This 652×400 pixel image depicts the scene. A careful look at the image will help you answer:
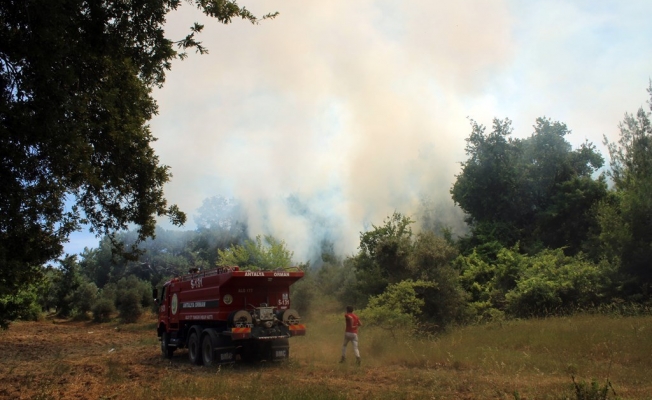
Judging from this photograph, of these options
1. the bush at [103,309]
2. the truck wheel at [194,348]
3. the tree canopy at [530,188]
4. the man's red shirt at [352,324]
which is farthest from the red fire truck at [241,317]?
the bush at [103,309]

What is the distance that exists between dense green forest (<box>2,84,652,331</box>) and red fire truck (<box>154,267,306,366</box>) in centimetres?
306

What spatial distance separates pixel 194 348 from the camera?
15516mm

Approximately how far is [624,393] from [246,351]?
1007 centimetres

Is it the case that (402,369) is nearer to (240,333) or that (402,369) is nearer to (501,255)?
(240,333)

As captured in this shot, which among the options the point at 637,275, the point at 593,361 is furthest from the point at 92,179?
the point at 637,275

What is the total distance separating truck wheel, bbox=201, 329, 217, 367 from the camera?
46.2ft

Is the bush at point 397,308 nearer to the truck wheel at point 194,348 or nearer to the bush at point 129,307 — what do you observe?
the truck wheel at point 194,348

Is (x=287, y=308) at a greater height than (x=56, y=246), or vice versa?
(x=56, y=246)

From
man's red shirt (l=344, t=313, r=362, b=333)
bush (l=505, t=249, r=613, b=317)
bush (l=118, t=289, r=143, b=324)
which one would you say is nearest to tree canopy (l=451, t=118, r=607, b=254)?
bush (l=505, t=249, r=613, b=317)

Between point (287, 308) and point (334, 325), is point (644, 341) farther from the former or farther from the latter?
point (334, 325)

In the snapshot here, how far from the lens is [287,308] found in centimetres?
1501

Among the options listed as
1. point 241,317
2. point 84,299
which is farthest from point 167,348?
point 84,299

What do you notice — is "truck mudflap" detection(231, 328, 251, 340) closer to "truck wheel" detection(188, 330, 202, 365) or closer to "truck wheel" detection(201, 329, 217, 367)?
"truck wheel" detection(201, 329, 217, 367)

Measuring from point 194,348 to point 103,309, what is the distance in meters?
28.1
